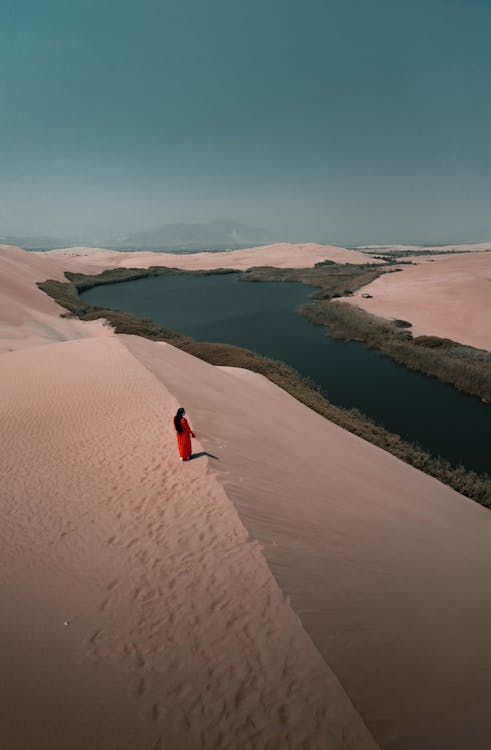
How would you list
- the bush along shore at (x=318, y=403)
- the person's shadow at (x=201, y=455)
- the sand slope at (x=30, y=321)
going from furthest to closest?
the sand slope at (x=30, y=321)
the bush along shore at (x=318, y=403)
the person's shadow at (x=201, y=455)

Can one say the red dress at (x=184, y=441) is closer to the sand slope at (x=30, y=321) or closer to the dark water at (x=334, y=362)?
the dark water at (x=334, y=362)

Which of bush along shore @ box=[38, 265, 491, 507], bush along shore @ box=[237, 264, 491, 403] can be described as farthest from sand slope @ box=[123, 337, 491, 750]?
bush along shore @ box=[237, 264, 491, 403]

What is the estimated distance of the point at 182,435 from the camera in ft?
24.1

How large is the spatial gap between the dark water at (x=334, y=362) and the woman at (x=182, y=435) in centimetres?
1173

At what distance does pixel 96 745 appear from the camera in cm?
304

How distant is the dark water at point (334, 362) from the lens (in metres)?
16.9

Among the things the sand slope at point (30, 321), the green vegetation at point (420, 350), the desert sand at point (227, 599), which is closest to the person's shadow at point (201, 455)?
the desert sand at point (227, 599)

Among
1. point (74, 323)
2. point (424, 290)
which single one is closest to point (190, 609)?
point (74, 323)

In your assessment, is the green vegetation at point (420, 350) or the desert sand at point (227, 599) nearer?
the desert sand at point (227, 599)

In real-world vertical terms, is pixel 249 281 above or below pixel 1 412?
above

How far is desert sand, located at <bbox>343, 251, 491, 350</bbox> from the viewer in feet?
106

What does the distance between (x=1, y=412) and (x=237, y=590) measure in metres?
9.56

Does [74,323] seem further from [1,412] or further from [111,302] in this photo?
[1,412]

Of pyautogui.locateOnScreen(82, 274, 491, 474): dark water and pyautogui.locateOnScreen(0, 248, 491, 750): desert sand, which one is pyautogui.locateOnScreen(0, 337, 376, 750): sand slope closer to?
pyautogui.locateOnScreen(0, 248, 491, 750): desert sand
